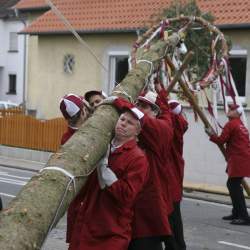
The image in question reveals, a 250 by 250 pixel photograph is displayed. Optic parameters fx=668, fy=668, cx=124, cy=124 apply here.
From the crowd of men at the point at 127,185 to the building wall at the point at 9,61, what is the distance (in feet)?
96.6

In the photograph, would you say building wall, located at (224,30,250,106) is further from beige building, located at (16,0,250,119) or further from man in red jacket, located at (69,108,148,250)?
man in red jacket, located at (69,108,148,250)

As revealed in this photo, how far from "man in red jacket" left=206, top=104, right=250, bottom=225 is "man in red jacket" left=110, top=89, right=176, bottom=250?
4481 mm

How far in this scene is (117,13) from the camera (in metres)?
21.4

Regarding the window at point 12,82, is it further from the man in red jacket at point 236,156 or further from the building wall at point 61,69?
the man in red jacket at point 236,156

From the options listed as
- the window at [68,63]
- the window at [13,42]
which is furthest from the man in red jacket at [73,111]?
the window at [13,42]

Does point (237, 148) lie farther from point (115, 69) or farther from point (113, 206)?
point (115, 69)

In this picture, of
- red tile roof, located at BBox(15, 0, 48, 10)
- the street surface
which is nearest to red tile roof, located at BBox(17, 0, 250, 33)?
red tile roof, located at BBox(15, 0, 48, 10)

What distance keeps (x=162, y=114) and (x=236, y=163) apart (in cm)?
440

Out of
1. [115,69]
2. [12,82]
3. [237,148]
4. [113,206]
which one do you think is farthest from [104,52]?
[113,206]

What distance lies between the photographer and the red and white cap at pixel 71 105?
511 cm

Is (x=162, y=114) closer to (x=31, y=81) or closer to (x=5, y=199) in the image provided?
(x=5, y=199)

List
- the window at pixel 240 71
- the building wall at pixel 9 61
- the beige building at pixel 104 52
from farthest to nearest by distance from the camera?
the building wall at pixel 9 61 → the window at pixel 240 71 → the beige building at pixel 104 52

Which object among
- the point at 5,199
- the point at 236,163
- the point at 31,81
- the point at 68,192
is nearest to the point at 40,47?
the point at 31,81

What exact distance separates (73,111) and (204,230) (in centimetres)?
468
